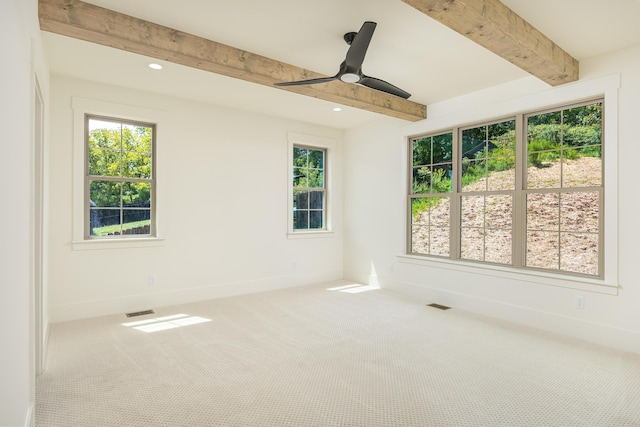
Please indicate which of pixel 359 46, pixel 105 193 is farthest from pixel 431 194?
pixel 105 193

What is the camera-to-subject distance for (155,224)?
446 centimetres

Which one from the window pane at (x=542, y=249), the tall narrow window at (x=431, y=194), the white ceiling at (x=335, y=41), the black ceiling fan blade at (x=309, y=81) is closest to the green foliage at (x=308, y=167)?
the white ceiling at (x=335, y=41)

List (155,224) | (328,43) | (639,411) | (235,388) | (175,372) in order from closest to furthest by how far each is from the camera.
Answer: (639,411) → (235,388) → (175,372) → (328,43) → (155,224)

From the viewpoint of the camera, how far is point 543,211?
3.82 metres

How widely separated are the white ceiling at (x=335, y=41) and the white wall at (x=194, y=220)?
20.3 inches

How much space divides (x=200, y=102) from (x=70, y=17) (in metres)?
2.26

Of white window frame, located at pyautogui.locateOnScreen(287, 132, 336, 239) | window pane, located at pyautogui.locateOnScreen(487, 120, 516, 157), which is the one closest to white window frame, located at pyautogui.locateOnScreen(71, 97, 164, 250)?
white window frame, located at pyautogui.locateOnScreen(287, 132, 336, 239)

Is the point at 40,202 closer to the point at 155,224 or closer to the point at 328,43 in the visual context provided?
the point at 155,224

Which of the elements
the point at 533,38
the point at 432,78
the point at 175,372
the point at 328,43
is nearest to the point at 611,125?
the point at 533,38

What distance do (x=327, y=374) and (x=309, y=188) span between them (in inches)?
145

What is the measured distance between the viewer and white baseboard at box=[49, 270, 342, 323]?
12.8 ft

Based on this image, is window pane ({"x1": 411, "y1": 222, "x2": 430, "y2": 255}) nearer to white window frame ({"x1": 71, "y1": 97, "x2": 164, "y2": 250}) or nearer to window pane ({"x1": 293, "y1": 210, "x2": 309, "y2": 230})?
window pane ({"x1": 293, "y1": 210, "x2": 309, "y2": 230})

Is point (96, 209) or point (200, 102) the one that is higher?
point (200, 102)

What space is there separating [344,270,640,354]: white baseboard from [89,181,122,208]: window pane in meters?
3.97
